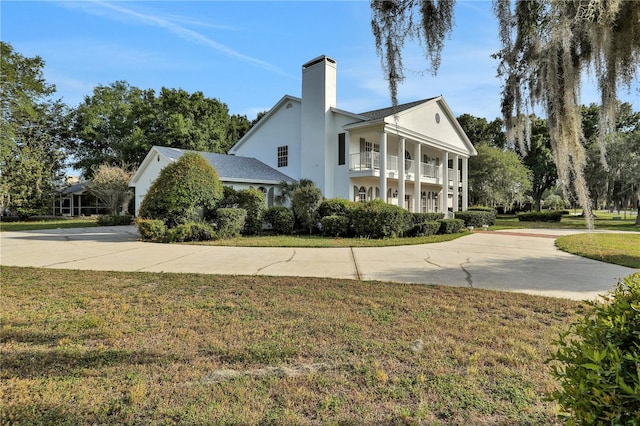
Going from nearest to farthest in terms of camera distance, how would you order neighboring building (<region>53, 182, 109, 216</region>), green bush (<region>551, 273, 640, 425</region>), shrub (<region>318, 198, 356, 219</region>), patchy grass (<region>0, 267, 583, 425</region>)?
1. green bush (<region>551, 273, 640, 425</region>)
2. patchy grass (<region>0, 267, 583, 425</region>)
3. shrub (<region>318, 198, 356, 219</region>)
4. neighboring building (<region>53, 182, 109, 216</region>)

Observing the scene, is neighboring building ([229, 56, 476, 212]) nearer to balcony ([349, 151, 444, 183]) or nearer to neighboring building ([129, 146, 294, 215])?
balcony ([349, 151, 444, 183])

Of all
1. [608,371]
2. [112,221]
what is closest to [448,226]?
[608,371]

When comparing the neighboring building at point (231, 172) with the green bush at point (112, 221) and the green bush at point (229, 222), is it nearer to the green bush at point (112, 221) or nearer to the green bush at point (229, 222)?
the green bush at point (112, 221)

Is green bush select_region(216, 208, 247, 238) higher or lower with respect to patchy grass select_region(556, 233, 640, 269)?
higher

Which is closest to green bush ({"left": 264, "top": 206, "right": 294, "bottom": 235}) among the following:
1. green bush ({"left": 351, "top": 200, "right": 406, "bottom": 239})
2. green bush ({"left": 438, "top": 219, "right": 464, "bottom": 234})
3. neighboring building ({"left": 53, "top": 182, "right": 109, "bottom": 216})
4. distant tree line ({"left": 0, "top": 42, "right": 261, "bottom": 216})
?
green bush ({"left": 351, "top": 200, "right": 406, "bottom": 239})

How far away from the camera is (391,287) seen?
5930 mm

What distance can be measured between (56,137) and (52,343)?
1772 inches

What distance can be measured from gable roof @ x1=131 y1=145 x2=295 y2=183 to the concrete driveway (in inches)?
305

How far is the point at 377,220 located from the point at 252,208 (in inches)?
224

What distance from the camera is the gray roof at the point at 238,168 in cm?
1856

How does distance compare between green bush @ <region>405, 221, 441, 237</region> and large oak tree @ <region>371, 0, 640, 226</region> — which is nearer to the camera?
large oak tree @ <region>371, 0, 640, 226</region>

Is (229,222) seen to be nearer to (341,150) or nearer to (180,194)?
(180,194)

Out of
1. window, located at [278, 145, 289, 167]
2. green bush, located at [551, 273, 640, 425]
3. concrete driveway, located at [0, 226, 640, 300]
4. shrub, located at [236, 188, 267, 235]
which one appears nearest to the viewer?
green bush, located at [551, 273, 640, 425]

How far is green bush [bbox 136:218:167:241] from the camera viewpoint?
1270 cm
